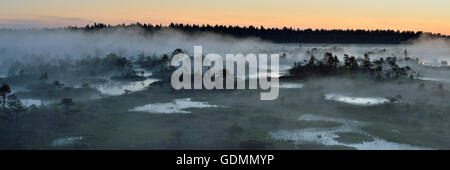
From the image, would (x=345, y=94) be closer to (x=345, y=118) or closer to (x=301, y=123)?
(x=345, y=118)

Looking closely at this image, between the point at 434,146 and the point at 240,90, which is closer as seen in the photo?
the point at 434,146

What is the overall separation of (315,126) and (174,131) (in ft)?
41.6

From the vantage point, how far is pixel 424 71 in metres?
90.2

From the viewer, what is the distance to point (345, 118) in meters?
46.1

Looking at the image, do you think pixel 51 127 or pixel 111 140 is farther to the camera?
pixel 51 127

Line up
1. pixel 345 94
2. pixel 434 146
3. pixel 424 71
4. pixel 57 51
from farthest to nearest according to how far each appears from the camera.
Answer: pixel 57 51
pixel 424 71
pixel 345 94
pixel 434 146

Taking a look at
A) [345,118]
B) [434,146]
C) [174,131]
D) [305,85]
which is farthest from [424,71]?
[174,131]

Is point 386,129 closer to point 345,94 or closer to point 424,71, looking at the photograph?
point 345,94

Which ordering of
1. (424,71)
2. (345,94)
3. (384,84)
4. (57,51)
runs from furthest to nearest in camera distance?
(57,51), (424,71), (384,84), (345,94)
